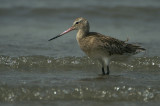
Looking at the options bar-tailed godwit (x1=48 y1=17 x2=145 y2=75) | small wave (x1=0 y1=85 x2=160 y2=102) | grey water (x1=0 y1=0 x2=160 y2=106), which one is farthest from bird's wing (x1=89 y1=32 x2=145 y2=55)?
small wave (x1=0 y1=85 x2=160 y2=102)

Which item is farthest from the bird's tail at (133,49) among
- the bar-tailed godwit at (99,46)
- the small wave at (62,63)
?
the small wave at (62,63)

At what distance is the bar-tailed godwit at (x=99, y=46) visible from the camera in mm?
8586

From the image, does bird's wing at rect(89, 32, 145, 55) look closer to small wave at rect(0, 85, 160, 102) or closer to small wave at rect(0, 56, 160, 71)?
small wave at rect(0, 56, 160, 71)

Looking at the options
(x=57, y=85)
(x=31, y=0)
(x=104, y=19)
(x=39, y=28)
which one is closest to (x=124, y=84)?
(x=57, y=85)

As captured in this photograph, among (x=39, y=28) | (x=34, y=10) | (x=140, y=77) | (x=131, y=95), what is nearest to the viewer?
(x=131, y=95)

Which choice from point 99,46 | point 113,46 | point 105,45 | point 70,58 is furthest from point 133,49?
point 70,58

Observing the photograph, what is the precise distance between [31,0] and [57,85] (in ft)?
29.2

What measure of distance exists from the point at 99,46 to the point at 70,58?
1389mm

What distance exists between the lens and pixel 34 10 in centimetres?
1478

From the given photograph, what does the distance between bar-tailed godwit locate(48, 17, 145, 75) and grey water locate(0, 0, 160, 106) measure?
13.3 inches

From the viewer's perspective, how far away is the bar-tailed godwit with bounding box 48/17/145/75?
28.2ft

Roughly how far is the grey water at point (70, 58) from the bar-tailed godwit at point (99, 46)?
13.3 inches

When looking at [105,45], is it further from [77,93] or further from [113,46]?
[77,93]

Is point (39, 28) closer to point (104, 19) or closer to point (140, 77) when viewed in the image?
point (104, 19)
